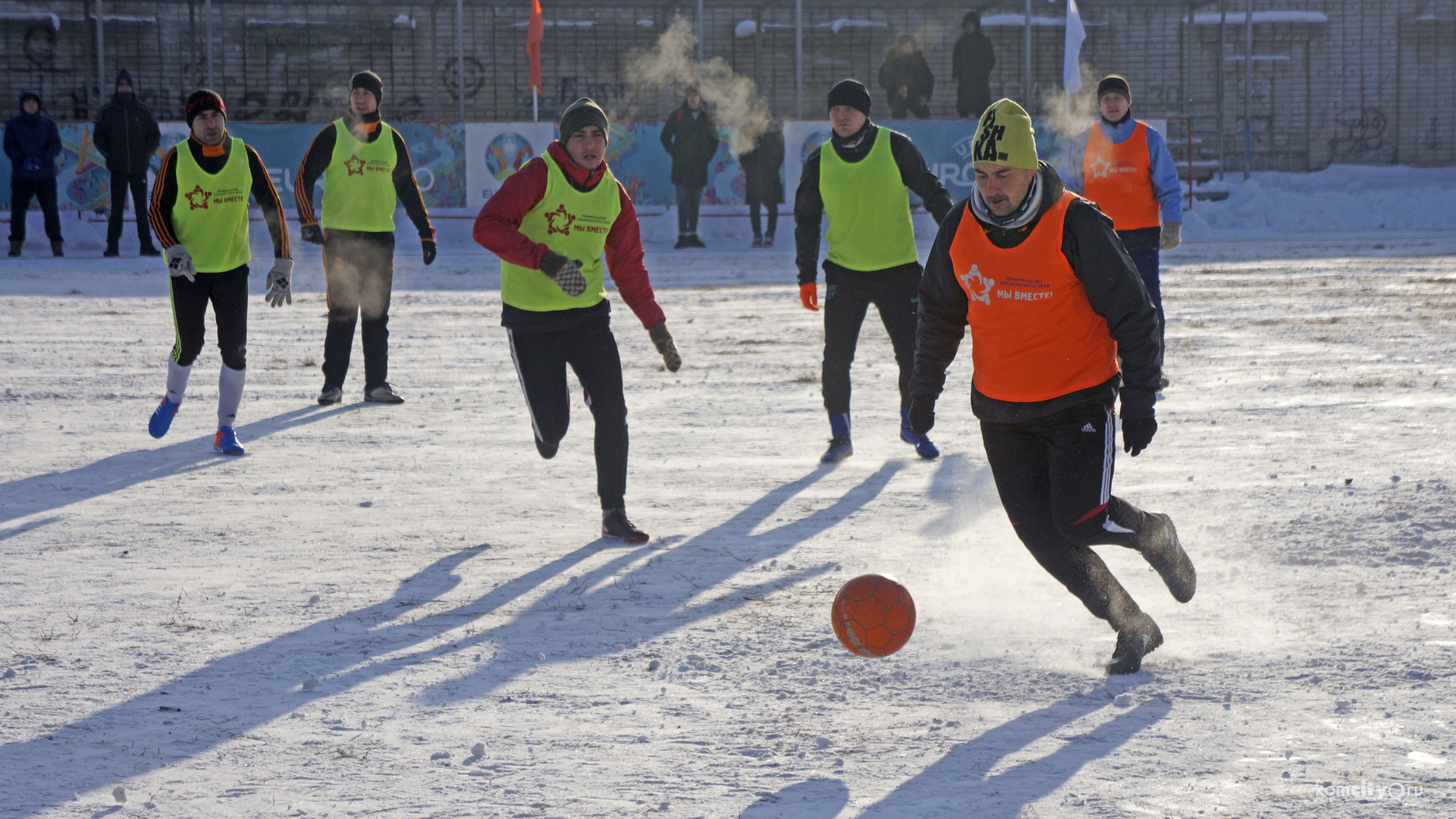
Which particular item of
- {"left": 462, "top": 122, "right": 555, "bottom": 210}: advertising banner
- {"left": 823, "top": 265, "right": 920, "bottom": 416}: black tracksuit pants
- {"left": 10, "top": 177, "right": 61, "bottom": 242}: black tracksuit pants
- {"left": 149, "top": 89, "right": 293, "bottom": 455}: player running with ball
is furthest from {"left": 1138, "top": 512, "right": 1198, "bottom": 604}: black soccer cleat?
{"left": 462, "top": 122, "right": 555, "bottom": 210}: advertising banner

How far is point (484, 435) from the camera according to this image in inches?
317

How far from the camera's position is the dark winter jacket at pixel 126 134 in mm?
18281

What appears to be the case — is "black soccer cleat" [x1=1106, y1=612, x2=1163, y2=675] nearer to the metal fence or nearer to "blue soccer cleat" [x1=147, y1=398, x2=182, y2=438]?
"blue soccer cleat" [x1=147, y1=398, x2=182, y2=438]

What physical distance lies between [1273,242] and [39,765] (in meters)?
20.9

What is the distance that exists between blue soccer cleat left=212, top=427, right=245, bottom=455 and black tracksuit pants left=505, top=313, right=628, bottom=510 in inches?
89.2

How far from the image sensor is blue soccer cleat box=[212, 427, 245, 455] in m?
7.52

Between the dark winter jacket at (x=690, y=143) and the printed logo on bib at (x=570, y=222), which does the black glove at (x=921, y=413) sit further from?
the dark winter jacket at (x=690, y=143)

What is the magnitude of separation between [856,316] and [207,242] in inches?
132

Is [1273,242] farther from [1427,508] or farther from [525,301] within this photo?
[525,301]

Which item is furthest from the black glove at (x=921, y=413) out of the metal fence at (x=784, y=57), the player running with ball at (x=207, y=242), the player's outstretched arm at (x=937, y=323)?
the metal fence at (x=784, y=57)

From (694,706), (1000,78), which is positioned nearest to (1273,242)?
(1000,78)

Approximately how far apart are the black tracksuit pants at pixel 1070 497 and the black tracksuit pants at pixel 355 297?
5.81 metres

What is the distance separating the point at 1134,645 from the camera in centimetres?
407

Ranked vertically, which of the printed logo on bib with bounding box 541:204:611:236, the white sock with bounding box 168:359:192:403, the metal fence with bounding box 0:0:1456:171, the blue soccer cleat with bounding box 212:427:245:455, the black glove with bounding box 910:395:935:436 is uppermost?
the metal fence with bounding box 0:0:1456:171
